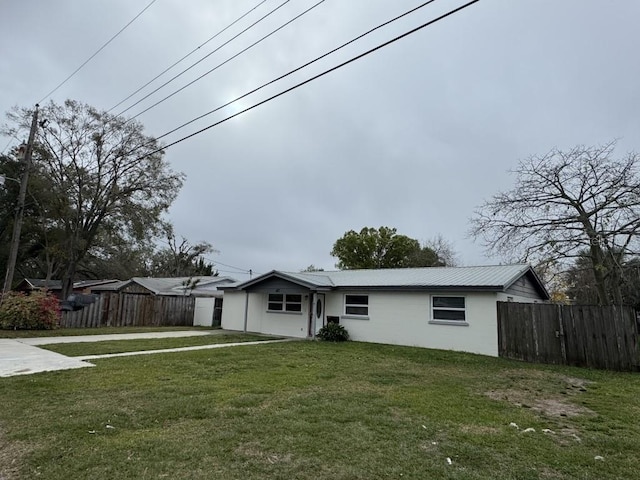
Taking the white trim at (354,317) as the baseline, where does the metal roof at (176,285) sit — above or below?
above

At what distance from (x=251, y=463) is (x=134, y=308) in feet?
66.6

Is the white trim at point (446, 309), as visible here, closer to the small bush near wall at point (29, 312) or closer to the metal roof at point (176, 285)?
the small bush near wall at point (29, 312)

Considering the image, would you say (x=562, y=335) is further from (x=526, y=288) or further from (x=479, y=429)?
(x=479, y=429)

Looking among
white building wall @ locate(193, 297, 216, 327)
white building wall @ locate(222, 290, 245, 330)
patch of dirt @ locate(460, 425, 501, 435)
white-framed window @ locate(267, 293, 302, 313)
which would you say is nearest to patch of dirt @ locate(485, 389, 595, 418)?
patch of dirt @ locate(460, 425, 501, 435)

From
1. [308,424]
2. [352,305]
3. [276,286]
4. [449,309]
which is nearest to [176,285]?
[276,286]

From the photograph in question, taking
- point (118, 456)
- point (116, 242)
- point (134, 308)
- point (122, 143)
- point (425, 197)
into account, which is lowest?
point (118, 456)

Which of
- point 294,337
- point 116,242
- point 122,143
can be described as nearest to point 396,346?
point 294,337

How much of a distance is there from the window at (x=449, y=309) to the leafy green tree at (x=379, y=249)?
84.9ft

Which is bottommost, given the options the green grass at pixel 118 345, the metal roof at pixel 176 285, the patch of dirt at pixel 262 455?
the patch of dirt at pixel 262 455

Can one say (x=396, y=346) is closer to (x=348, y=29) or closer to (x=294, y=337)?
(x=294, y=337)

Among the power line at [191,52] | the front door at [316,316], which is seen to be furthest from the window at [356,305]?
the power line at [191,52]

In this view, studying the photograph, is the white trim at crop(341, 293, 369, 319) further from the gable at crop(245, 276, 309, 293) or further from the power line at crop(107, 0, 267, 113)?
the power line at crop(107, 0, 267, 113)

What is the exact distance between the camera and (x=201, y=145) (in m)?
17.2

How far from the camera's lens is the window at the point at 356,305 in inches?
642
